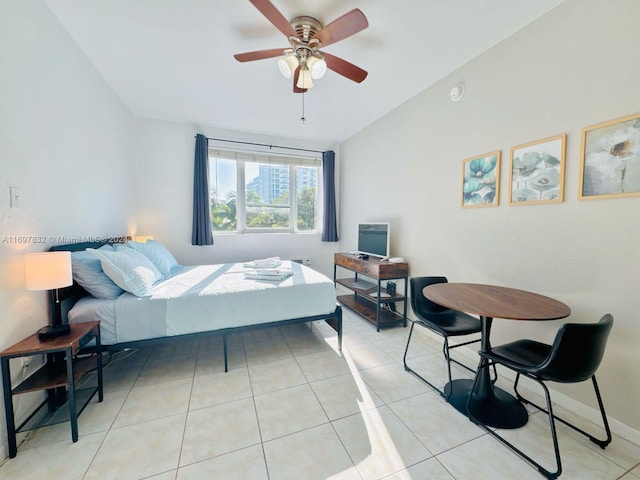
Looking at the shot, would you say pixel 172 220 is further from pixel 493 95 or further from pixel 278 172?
pixel 493 95

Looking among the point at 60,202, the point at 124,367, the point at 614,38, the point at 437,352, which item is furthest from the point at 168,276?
the point at 614,38

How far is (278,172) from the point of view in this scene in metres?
4.62

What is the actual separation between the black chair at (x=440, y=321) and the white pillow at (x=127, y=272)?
7.31 feet

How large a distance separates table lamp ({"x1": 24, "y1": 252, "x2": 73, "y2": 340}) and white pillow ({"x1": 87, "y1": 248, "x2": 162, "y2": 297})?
16.4 inches

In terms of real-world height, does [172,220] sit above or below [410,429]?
above

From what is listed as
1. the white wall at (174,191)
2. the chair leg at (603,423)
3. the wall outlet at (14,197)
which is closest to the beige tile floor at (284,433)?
the chair leg at (603,423)

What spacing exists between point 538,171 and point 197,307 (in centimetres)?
285

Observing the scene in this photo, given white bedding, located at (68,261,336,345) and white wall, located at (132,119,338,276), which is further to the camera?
white wall, located at (132,119,338,276)

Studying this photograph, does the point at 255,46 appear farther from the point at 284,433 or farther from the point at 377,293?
the point at 284,433

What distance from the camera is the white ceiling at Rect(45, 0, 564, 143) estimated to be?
1814mm

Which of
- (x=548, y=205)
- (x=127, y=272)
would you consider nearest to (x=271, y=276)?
(x=127, y=272)

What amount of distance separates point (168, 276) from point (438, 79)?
3.58 meters

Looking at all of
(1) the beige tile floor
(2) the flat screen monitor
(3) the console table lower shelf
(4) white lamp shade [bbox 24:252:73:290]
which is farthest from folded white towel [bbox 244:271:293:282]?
(4) white lamp shade [bbox 24:252:73:290]

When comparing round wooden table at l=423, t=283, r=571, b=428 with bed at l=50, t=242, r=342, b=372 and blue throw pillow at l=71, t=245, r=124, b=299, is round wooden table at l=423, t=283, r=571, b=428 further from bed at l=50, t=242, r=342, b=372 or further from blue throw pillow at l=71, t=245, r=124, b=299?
blue throw pillow at l=71, t=245, r=124, b=299
